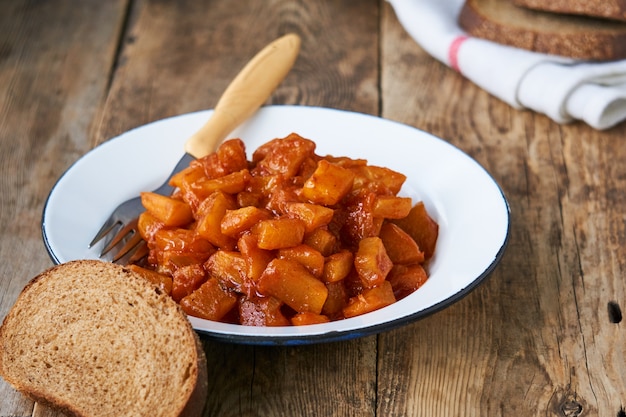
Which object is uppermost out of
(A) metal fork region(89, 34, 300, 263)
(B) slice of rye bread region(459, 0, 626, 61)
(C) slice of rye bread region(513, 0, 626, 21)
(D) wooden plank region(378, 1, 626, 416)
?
(A) metal fork region(89, 34, 300, 263)

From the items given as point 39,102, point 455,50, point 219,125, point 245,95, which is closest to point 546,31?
point 455,50

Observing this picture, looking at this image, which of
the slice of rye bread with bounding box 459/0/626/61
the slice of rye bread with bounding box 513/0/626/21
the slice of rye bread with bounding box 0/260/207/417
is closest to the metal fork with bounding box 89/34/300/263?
the slice of rye bread with bounding box 0/260/207/417

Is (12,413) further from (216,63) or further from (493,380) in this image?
(216,63)

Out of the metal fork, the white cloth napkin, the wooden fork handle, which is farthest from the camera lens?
the white cloth napkin

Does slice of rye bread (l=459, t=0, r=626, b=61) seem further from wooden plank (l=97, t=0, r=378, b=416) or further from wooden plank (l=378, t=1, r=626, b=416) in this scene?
wooden plank (l=97, t=0, r=378, b=416)

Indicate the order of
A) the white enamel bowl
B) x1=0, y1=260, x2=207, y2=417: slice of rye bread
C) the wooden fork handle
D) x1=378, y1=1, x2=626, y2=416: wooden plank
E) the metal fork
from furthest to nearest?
1. the wooden fork handle
2. the metal fork
3. x1=378, y1=1, x2=626, y2=416: wooden plank
4. the white enamel bowl
5. x1=0, y1=260, x2=207, y2=417: slice of rye bread

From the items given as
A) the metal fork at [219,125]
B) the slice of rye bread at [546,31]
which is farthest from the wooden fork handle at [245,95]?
the slice of rye bread at [546,31]

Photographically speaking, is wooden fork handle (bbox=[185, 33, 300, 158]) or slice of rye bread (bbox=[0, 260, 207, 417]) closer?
slice of rye bread (bbox=[0, 260, 207, 417])

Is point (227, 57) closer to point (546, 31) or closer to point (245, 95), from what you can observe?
point (245, 95)
